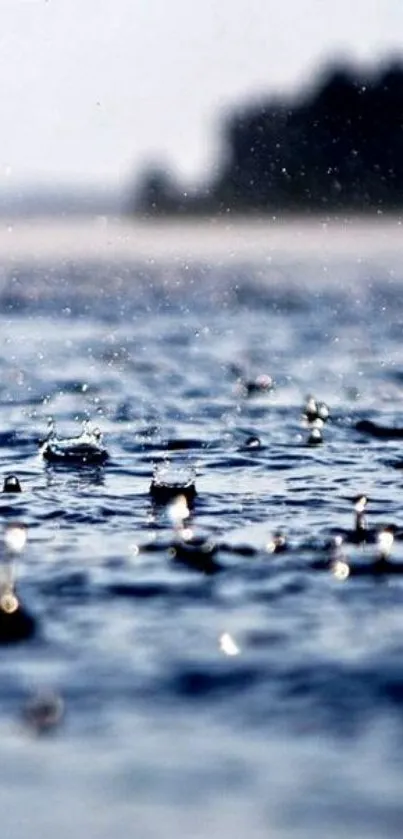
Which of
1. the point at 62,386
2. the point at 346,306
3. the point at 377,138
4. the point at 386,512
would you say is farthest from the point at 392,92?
the point at 386,512

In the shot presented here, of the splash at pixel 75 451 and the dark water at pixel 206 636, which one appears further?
the splash at pixel 75 451

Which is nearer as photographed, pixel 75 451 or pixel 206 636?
pixel 206 636

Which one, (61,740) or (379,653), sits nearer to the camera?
(61,740)

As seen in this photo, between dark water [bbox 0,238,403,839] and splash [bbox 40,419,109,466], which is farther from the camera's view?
splash [bbox 40,419,109,466]

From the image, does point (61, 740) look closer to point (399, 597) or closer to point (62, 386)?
point (399, 597)

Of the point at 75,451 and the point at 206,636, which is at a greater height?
the point at 75,451

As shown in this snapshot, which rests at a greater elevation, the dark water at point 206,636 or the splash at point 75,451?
the splash at point 75,451

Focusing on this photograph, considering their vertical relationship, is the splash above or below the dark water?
above

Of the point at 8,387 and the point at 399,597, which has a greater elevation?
the point at 8,387
